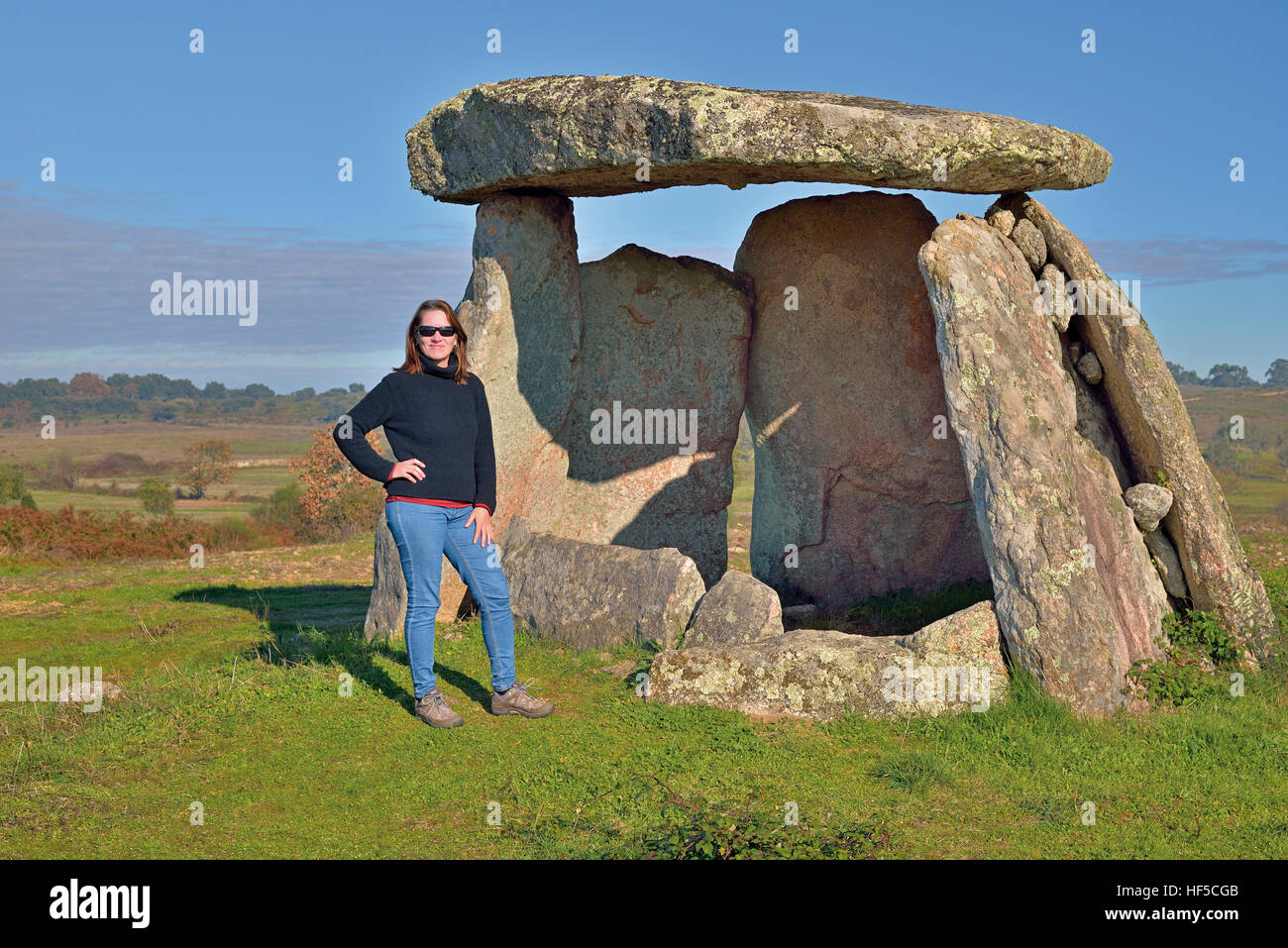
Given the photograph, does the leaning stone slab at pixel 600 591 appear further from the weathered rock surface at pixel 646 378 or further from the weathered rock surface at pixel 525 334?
the weathered rock surface at pixel 646 378

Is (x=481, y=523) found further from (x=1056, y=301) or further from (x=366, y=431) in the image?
(x=1056, y=301)

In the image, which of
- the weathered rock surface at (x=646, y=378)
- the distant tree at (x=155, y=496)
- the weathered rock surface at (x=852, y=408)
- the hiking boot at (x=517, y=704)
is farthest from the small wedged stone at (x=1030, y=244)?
the distant tree at (x=155, y=496)

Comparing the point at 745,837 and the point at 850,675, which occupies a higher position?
the point at 850,675

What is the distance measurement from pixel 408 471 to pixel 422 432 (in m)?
0.30

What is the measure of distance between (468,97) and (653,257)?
2.98 m

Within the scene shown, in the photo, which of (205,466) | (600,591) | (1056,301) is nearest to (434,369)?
(600,591)

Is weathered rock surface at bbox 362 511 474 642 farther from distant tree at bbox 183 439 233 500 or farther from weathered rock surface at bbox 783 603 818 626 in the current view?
distant tree at bbox 183 439 233 500

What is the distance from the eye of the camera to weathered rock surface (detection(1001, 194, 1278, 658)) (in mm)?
9133

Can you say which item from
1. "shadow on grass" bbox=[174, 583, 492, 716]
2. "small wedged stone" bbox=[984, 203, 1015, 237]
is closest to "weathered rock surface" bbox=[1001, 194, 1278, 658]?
"small wedged stone" bbox=[984, 203, 1015, 237]

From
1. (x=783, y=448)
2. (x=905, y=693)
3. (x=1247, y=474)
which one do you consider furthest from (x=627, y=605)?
(x=1247, y=474)

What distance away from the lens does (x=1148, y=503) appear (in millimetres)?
9250
